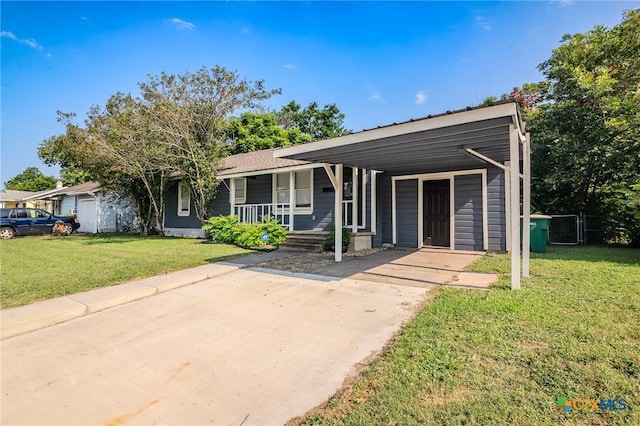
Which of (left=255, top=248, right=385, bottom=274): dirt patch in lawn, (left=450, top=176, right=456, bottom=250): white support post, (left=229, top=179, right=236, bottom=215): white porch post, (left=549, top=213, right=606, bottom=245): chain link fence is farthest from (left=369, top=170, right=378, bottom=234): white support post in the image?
(left=549, top=213, right=606, bottom=245): chain link fence

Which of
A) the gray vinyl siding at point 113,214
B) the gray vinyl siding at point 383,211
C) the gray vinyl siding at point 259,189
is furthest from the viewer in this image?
the gray vinyl siding at point 113,214

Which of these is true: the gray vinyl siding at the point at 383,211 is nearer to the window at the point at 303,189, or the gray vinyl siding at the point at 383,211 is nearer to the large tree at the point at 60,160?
the window at the point at 303,189

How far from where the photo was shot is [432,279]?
5492mm

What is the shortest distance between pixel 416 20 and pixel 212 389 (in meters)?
11.5

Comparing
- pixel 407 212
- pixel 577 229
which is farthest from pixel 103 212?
Answer: pixel 577 229

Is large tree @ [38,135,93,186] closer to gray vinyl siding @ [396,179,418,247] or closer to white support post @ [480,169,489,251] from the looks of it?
gray vinyl siding @ [396,179,418,247]

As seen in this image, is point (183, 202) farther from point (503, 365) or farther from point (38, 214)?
point (503, 365)

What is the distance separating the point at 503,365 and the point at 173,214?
53.4 feet

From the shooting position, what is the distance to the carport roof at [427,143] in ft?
14.1

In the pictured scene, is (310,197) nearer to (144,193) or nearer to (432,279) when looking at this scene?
(432,279)

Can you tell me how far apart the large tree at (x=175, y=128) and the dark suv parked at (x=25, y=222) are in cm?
642

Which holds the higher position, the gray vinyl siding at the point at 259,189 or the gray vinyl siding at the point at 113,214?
the gray vinyl siding at the point at 259,189

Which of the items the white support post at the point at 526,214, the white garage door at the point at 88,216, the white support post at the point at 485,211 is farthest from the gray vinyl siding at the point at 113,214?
the white support post at the point at 526,214

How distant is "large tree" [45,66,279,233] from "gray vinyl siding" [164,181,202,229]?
7.74 ft
